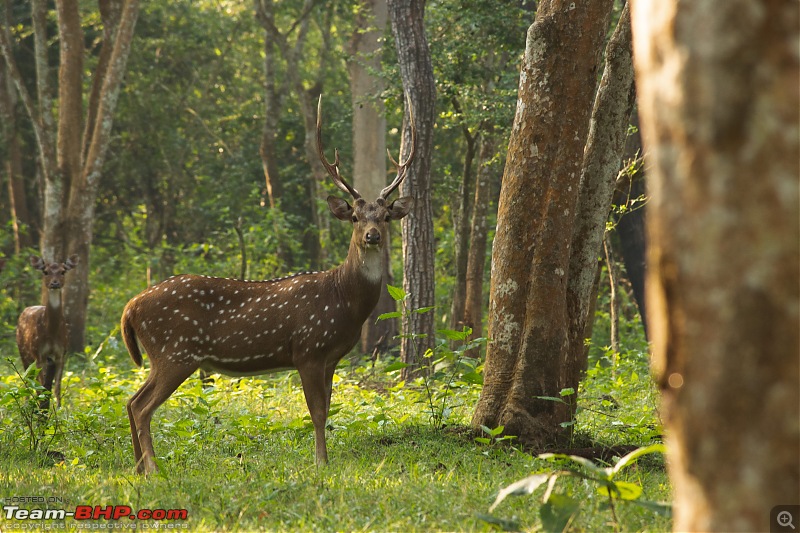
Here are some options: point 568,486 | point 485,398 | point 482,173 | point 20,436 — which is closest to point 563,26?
point 485,398

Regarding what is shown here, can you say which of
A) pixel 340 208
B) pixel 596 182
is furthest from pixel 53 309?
pixel 596 182

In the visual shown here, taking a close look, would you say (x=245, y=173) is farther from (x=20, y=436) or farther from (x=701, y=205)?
(x=701, y=205)

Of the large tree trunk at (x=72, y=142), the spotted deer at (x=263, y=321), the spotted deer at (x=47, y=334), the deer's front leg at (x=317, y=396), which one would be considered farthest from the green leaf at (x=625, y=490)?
the large tree trunk at (x=72, y=142)

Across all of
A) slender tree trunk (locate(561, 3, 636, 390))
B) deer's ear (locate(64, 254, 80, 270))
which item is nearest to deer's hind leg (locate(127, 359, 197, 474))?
slender tree trunk (locate(561, 3, 636, 390))

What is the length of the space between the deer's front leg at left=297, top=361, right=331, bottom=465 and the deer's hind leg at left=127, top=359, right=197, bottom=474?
0.90 m

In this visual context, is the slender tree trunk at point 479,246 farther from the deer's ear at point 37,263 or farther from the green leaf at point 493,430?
the green leaf at point 493,430

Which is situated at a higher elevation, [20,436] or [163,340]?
[163,340]

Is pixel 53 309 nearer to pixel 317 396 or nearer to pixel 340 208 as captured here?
pixel 340 208

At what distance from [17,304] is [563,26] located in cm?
1727

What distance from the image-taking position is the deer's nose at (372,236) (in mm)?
7242

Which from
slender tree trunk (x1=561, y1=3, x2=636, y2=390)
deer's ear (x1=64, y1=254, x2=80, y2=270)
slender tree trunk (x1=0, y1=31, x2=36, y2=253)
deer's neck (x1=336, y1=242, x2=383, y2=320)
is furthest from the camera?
slender tree trunk (x1=0, y1=31, x2=36, y2=253)

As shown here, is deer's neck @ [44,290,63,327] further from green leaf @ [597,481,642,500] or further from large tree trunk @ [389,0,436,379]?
green leaf @ [597,481,642,500]

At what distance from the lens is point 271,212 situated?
1978cm

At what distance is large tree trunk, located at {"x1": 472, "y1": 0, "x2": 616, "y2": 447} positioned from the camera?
6684 mm
